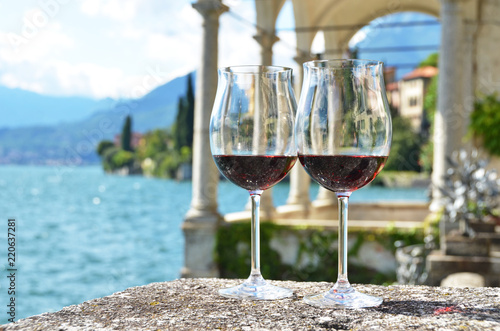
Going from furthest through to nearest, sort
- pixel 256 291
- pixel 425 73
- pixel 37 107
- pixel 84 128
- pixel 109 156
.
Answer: pixel 37 107 < pixel 109 156 < pixel 84 128 < pixel 425 73 < pixel 256 291

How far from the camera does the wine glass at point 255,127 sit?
74.7 inches

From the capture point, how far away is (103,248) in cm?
7019

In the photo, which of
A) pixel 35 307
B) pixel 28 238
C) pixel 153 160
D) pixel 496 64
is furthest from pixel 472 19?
pixel 153 160

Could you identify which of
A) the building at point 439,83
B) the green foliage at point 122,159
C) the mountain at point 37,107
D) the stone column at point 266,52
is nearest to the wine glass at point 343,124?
the building at point 439,83

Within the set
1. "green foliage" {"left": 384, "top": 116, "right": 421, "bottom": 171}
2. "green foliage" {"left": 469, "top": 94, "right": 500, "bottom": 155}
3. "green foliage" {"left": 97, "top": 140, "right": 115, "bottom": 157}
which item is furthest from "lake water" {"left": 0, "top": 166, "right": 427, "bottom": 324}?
"green foliage" {"left": 469, "top": 94, "right": 500, "bottom": 155}

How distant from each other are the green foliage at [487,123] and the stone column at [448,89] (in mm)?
2498

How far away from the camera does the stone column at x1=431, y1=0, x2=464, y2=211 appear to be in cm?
1338

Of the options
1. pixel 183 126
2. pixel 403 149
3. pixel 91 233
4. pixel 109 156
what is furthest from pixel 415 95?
pixel 91 233

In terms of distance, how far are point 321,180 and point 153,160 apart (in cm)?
9760

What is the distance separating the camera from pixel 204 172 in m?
14.2

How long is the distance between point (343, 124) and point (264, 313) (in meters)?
0.53

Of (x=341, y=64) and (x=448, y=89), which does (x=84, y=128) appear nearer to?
(x=448, y=89)

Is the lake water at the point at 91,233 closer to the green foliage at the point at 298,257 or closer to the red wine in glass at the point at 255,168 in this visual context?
the green foliage at the point at 298,257

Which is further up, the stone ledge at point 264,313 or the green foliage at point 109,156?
the green foliage at point 109,156
